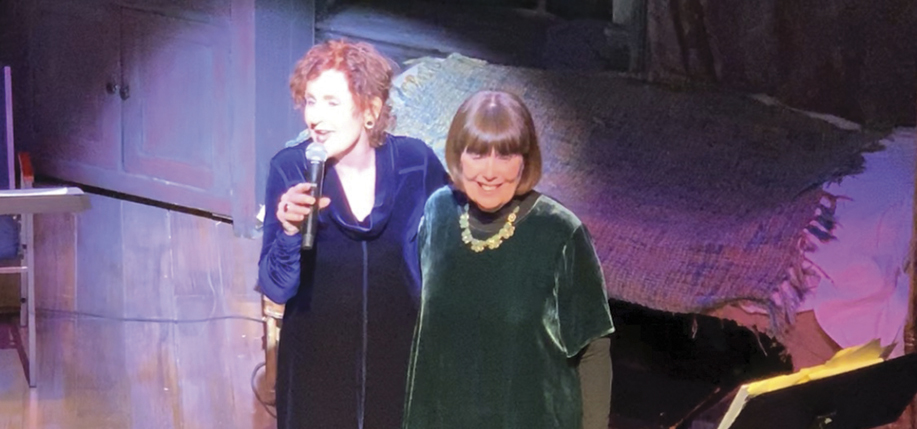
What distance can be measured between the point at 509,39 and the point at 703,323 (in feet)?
4.39

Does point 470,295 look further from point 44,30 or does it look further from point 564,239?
point 44,30

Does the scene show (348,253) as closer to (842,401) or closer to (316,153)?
(316,153)

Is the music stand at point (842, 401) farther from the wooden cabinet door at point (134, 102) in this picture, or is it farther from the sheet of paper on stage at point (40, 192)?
the wooden cabinet door at point (134, 102)

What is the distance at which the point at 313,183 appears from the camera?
6.47 feet

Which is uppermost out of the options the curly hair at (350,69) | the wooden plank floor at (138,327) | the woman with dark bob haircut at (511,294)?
the curly hair at (350,69)

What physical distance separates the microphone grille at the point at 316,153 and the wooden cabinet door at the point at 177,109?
290 cm

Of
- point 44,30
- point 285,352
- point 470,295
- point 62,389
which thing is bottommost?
point 62,389

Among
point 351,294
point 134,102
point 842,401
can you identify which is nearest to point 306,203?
point 351,294

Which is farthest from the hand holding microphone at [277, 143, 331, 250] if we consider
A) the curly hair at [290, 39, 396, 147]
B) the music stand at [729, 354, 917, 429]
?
the music stand at [729, 354, 917, 429]

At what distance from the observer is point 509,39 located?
457 cm

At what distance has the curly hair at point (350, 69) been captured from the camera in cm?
205

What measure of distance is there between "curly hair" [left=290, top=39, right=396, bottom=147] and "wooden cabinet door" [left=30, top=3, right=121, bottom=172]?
3.17 m

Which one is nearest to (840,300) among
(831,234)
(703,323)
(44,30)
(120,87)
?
(831,234)

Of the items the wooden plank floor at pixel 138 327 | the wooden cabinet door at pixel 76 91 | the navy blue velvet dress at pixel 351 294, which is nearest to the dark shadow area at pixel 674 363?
the wooden plank floor at pixel 138 327
